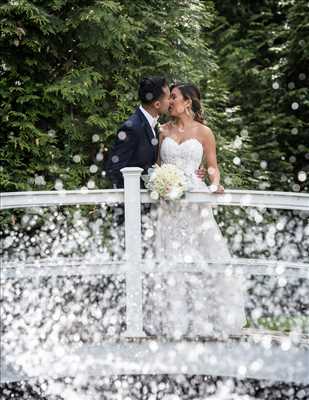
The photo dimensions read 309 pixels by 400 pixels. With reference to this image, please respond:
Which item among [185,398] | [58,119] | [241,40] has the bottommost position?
[185,398]

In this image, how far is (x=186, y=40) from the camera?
977cm

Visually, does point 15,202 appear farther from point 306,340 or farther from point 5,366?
point 306,340

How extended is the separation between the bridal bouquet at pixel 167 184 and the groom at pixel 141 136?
451mm

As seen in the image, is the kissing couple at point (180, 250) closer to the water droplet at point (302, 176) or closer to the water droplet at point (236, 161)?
the water droplet at point (236, 161)

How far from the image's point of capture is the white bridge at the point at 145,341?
16.8 ft

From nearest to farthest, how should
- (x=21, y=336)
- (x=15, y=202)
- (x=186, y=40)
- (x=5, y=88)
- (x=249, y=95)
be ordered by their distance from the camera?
(x=15, y=202) < (x=21, y=336) < (x=5, y=88) < (x=186, y=40) < (x=249, y=95)

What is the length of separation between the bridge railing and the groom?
0.44m

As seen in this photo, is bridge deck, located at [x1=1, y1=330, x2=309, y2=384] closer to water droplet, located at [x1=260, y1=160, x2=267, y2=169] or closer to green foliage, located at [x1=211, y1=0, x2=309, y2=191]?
green foliage, located at [x1=211, y1=0, x2=309, y2=191]

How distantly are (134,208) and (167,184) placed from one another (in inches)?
11.9

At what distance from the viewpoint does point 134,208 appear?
520 centimetres

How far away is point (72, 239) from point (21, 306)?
2.13 meters

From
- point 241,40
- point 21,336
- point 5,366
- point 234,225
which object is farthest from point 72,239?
point 241,40

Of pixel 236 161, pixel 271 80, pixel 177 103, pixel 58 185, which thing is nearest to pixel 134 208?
pixel 177 103

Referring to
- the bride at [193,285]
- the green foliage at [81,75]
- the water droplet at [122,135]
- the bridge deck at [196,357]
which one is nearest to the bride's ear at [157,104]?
the water droplet at [122,135]
